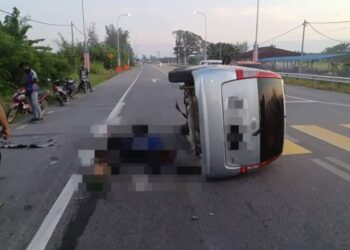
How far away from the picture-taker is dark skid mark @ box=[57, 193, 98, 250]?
11.8ft

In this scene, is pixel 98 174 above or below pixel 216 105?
below

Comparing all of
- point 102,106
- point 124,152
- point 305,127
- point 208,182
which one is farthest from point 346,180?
point 102,106

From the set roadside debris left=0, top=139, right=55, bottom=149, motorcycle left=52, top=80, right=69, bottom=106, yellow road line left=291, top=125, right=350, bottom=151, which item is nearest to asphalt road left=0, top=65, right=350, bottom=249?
yellow road line left=291, top=125, right=350, bottom=151

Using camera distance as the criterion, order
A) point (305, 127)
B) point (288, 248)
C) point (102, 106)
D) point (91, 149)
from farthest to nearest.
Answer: point (102, 106) → point (305, 127) → point (91, 149) → point (288, 248)

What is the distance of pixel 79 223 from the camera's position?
158 inches

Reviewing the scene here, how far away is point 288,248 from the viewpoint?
3.45 meters

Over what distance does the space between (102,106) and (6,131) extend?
10.8m

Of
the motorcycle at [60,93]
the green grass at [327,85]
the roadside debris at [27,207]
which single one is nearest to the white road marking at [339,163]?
the roadside debris at [27,207]

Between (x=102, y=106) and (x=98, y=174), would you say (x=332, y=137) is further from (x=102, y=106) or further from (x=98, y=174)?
(x=102, y=106)

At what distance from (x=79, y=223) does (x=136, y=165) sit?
1.36 metres

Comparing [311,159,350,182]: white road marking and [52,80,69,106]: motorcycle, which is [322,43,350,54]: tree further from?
[311,159,350,182]: white road marking

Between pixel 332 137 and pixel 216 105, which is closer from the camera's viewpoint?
pixel 216 105

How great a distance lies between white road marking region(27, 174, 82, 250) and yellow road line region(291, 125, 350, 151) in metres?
4.93

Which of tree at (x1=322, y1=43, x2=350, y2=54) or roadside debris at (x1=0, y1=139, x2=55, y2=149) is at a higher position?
tree at (x1=322, y1=43, x2=350, y2=54)
